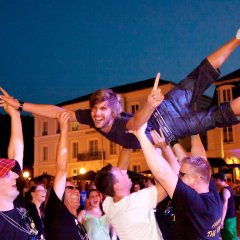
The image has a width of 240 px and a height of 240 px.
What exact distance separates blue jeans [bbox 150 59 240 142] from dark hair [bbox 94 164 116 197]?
0.71m

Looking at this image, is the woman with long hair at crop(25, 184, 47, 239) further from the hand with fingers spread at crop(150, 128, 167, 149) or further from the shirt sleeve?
the hand with fingers spread at crop(150, 128, 167, 149)

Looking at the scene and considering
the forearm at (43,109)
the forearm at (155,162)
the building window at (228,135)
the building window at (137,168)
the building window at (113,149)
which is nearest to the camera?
the forearm at (155,162)

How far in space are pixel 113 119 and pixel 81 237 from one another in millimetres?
1283

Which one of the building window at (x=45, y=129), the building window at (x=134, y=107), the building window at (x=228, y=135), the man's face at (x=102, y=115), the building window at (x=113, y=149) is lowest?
the man's face at (x=102, y=115)

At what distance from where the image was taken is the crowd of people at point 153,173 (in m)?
3.41

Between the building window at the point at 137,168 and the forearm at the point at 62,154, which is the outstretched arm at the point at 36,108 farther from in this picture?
the building window at the point at 137,168

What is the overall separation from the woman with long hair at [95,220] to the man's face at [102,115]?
1.97 meters

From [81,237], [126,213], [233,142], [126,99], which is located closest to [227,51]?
[126,213]

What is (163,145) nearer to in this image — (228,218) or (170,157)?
(170,157)

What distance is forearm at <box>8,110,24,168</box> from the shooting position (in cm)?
431

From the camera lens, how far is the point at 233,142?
→ 29828mm

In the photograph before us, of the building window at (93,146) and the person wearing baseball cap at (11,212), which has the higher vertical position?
the building window at (93,146)

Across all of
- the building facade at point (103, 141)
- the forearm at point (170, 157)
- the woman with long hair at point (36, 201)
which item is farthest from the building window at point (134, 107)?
the forearm at point (170, 157)

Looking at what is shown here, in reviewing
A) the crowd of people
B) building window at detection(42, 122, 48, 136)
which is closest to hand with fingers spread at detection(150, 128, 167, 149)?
the crowd of people
